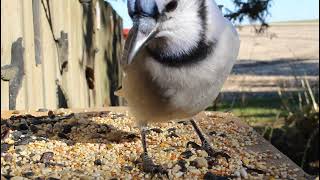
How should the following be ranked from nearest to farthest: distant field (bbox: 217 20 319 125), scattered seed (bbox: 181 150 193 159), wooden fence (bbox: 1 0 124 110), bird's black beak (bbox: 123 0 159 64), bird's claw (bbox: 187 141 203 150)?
bird's black beak (bbox: 123 0 159 64), scattered seed (bbox: 181 150 193 159), bird's claw (bbox: 187 141 203 150), wooden fence (bbox: 1 0 124 110), distant field (bbox: 217 20 319 125)

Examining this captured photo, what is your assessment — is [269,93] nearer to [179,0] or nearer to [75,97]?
[75,97]

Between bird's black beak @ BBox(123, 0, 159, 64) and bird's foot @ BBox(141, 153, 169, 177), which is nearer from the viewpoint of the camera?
bird's black beak @ BBox(123, 0, 159, 64)

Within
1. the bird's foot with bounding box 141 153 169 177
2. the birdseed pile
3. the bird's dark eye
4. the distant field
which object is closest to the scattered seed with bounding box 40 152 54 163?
the birdseed pile

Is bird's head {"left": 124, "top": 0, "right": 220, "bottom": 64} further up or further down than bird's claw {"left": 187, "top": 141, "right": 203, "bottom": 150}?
further up

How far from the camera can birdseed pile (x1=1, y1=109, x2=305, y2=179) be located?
66.3 inches

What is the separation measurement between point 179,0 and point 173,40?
0.12 metres

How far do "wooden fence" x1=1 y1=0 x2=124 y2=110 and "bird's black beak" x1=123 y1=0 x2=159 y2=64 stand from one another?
1197 mm

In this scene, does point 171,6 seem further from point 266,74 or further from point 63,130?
point 266,74

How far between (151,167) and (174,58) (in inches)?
13.1

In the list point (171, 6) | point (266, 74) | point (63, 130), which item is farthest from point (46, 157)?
point (266, 74)

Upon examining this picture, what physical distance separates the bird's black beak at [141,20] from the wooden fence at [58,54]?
1197 mm

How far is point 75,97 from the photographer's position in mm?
3951

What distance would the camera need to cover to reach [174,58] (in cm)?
160

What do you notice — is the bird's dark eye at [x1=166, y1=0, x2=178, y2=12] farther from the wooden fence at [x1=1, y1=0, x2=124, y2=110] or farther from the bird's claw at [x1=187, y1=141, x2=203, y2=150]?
the wooden fence at [x1=1, y1=0, x2=124, y2=110]
